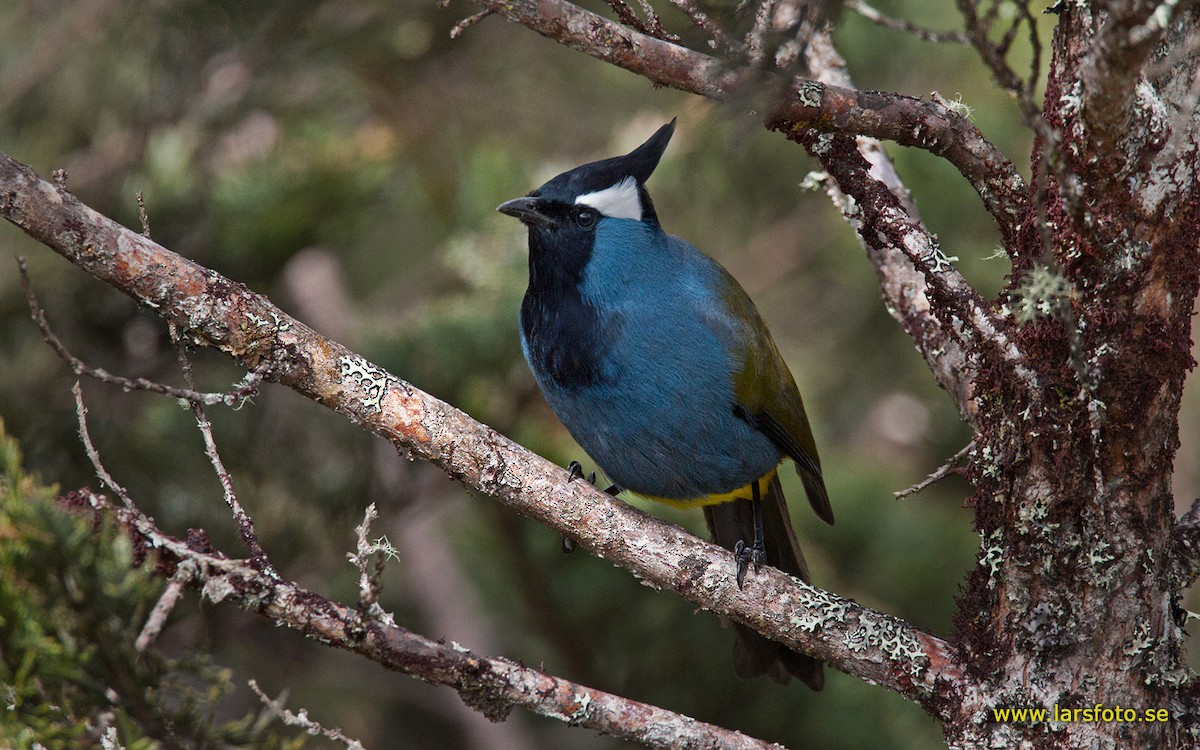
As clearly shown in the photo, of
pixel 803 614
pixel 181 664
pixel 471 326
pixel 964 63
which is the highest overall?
pixel 964 63

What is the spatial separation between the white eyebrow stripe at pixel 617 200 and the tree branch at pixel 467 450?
3.80 feet

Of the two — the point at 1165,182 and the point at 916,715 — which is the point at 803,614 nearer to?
the point at 1165,182

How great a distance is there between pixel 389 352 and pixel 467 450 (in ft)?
5.57

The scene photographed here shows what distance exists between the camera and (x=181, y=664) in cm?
182

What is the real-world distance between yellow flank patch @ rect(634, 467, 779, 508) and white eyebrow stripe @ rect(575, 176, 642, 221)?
35.8 inches

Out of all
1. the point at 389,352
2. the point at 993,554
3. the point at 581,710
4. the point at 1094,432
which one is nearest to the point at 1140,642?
the point at 993,554

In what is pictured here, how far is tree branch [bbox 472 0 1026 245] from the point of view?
2.37m

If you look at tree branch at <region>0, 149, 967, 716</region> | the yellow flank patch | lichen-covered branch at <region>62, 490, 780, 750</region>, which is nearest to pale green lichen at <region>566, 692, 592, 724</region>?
lichen-covered branch at <region>62, 490, 780, 750</region>

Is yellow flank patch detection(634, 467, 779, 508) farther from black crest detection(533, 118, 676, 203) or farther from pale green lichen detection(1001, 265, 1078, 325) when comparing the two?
pale green lichen detection(1001, 265, 1078, 325)

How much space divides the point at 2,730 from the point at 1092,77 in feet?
7.08

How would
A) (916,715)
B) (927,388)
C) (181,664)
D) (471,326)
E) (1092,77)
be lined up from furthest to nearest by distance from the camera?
(927,388) < (916,715) < (471,326) < (1092,77) < (181,664)

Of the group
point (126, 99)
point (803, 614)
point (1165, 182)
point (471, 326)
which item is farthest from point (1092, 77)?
point (126, 99)

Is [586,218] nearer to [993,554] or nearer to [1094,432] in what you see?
[993,554]

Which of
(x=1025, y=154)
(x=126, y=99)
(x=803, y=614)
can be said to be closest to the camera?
(x=803, y=614)
